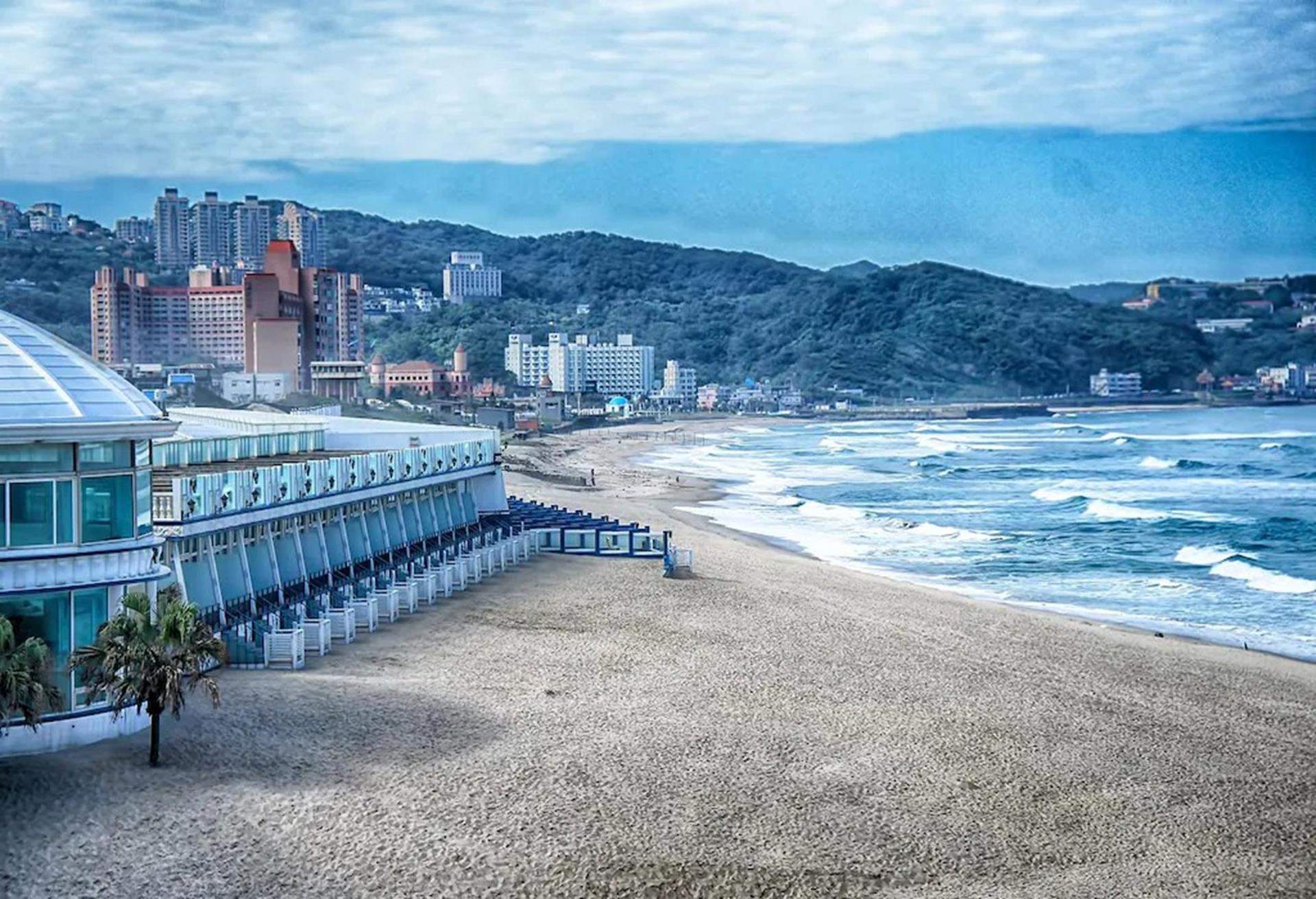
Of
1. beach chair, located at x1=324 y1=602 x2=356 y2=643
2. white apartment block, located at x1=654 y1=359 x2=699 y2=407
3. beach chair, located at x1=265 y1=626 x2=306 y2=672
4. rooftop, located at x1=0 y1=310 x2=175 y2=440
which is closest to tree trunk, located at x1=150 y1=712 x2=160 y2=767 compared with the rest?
rooftop, located at x1=0 y1=310 x2=175 y2=440

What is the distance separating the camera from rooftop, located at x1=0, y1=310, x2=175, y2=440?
15039 mm

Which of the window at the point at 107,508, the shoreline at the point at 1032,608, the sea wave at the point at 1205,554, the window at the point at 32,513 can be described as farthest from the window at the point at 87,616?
the sea wave at the point at 1205,554

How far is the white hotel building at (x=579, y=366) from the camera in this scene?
608 feet

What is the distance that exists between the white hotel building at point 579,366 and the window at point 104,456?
16241 cm

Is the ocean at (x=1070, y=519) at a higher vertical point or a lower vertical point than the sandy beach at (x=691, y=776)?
lower

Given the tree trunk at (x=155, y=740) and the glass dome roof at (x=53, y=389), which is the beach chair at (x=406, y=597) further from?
the tree trunk at (x=155, y=740)

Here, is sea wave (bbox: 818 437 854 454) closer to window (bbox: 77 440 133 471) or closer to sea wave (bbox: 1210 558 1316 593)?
sea wave (bbox: 1210 558 1316 593)

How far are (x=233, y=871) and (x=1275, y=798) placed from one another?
11430 mm

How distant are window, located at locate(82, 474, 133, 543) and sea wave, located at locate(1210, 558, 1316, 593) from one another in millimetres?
27919

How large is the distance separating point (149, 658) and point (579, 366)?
580 ft

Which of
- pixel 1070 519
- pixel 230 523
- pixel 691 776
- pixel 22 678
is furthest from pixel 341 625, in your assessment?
pixel 1070 519

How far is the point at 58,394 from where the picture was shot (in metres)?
15.4

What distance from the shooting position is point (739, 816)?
47.6 feet

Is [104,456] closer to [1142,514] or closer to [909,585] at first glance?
[909,585]
